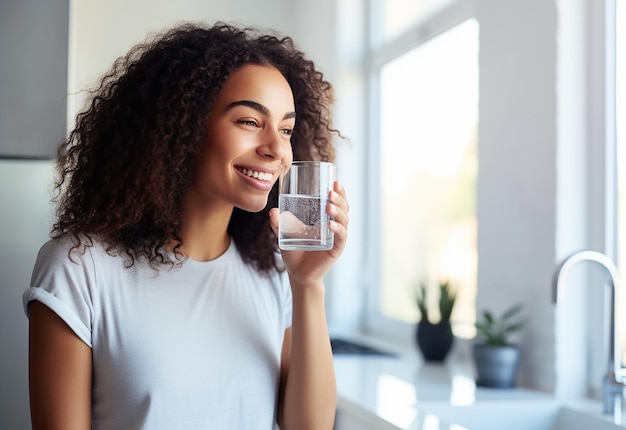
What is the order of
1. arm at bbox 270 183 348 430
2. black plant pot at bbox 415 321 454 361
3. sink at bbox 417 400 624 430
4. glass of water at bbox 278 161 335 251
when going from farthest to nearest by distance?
1. black plant pot at bbox 415 321 454 361
2. sink at bbox 417 400 624 430
3. arm at bbox 270 183 348 430
4. glass of water at bbox 278 161 335 251

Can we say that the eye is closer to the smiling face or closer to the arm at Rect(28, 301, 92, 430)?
the smiling face

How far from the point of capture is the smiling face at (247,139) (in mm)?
1240

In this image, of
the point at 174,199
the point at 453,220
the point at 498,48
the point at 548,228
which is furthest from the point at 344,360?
the point at 174,199

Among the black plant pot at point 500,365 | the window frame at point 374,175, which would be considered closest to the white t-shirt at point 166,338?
the black plant pot at point 500,365

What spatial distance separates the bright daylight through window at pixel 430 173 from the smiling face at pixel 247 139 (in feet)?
4.14

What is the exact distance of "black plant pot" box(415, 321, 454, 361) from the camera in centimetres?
234

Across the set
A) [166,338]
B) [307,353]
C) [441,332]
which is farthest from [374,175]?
[166,338]

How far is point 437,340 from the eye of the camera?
7.68 ft

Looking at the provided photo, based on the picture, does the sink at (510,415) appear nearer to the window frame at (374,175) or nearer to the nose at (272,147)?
the nose at (272,147)

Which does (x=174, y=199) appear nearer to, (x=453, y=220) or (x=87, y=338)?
(x=87, y=338)

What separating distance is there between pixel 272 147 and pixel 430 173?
1.67m

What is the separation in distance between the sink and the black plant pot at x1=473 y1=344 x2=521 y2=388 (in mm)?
145

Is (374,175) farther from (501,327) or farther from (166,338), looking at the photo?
(166,338)

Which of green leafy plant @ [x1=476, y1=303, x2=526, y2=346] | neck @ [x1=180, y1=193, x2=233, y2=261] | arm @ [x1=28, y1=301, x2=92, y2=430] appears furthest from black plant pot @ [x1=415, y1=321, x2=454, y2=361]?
arm @ [x1=28, y1=301, x2=92, y2=430]
